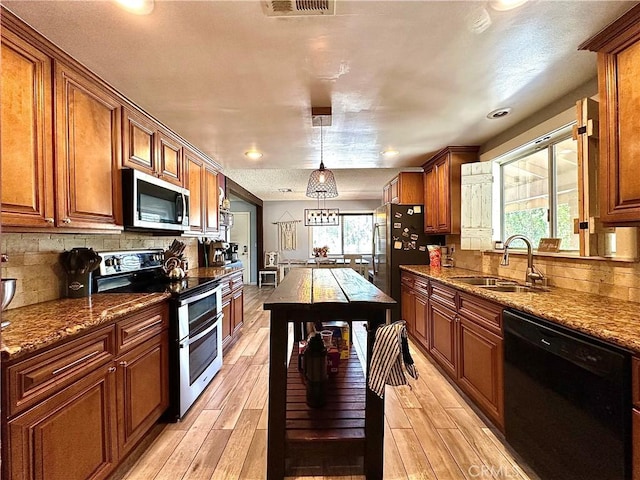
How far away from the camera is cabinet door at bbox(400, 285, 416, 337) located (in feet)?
12.8

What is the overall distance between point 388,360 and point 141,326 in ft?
4.67

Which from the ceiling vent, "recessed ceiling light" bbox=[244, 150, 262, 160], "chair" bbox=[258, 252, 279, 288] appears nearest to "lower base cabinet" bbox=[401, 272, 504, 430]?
the ceiling vent

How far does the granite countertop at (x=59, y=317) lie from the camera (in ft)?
4.13

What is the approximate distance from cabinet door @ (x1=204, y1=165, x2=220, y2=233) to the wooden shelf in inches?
92.1

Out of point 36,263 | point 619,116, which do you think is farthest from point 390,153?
point 36,263

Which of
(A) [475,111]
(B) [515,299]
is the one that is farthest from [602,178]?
(A) [475,111]

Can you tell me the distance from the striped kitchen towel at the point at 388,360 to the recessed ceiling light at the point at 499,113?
2.06 meters

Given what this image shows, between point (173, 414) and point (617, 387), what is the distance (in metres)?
2.47

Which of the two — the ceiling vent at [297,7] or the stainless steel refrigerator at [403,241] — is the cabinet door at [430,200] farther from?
the ceiling vent at [297,7]

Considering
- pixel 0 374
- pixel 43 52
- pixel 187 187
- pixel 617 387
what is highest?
pixel 43 52

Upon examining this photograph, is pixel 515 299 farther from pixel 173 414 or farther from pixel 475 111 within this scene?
pixel 173 414

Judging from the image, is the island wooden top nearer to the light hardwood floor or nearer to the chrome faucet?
the light hardwood floor

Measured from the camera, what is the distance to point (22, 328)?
141cm

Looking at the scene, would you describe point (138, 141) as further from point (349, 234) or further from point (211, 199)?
point (349, 234)
